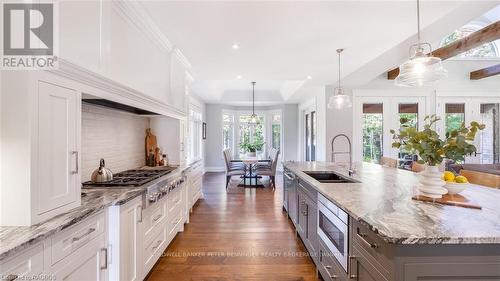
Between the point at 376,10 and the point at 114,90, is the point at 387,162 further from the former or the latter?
the point at 114,90

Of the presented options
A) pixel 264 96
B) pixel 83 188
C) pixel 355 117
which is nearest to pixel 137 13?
pixel 83 188

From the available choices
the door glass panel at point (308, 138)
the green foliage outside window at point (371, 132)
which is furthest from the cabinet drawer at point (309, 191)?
the door glass panel at point (308, 138)

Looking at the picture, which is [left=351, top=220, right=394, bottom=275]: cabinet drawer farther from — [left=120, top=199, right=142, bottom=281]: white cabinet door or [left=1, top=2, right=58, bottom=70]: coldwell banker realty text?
[left=1, top=2, right=58, bottom=70]: coldwell banker realty text

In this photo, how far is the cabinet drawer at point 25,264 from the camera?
95 centimetres

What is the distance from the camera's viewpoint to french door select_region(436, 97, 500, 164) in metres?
5.71

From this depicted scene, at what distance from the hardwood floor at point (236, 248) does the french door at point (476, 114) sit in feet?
16.1

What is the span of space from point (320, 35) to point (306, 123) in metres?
5.36

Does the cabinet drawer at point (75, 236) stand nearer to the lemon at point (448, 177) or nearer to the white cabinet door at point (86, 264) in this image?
the white cabinet door at point (86, 264)

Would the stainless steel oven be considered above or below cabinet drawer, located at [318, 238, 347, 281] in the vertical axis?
above

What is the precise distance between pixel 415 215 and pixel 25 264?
6.49 feet

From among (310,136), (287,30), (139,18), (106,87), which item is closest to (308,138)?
(310,136)

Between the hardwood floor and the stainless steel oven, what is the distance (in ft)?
1.98

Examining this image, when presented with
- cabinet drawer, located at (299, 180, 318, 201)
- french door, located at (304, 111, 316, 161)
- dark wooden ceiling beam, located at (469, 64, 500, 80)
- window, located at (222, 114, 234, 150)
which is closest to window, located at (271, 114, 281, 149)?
french door, located at (304, 111, 316, 161)

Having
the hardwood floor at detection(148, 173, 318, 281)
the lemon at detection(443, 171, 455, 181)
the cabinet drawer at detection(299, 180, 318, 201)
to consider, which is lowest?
the hardwood floor at detection(148, 173, 318, 281)
